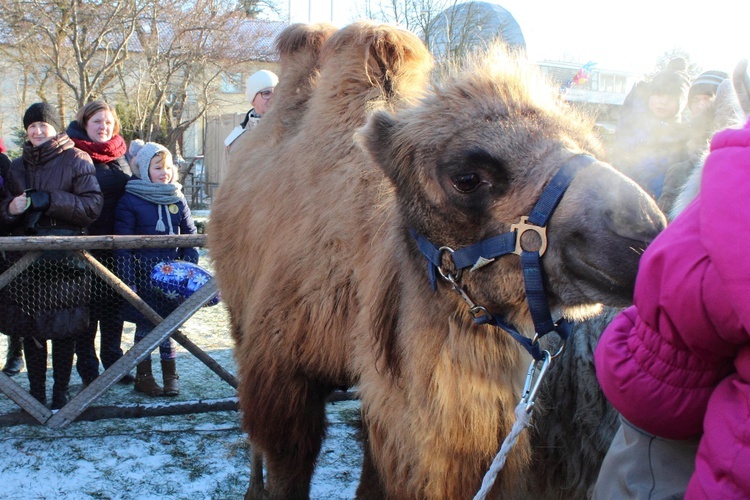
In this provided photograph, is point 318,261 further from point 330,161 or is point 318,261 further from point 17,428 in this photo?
point 17,428

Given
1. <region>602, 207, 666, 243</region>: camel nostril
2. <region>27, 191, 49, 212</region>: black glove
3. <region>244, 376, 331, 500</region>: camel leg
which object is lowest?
<region>244, 376, 331, 500</region>: camel leg

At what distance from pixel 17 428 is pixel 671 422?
15.2 ft

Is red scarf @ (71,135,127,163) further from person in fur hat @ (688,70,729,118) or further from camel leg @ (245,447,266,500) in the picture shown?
person in fur hat @ (688,70,729,118)

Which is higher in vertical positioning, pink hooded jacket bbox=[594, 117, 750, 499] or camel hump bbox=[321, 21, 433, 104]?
camel hump bbox=[321, 21, 433, 104]

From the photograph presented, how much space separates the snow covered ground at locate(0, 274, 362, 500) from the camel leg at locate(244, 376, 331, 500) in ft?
3.49

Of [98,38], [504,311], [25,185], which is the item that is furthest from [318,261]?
[98,38]

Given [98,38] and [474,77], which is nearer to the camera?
[474,77]

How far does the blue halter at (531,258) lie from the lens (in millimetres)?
1861

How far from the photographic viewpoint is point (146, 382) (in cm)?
553

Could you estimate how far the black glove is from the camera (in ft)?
15.3

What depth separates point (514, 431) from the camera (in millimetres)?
1832

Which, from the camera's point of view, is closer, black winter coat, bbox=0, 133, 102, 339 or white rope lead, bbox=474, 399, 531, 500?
white rope lead, bbox=474, 399, 531, 500

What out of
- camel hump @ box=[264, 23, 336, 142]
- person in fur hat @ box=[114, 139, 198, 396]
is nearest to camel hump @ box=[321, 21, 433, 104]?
camel hump @ box=[264, 23, 336, 142]

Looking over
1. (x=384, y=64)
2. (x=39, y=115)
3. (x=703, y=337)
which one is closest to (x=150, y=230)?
(x=39, y=115)
